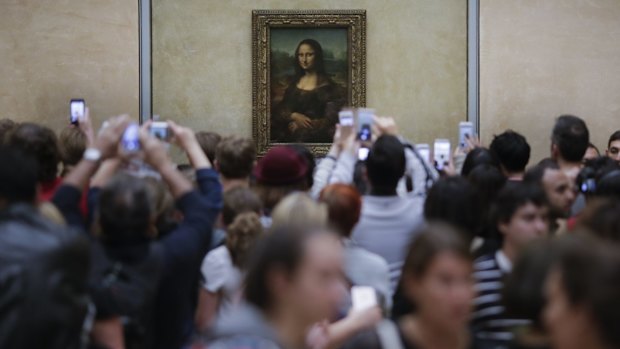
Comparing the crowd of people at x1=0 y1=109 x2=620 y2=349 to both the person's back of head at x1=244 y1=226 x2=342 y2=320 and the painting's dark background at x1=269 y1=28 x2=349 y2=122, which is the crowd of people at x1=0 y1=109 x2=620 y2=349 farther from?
the painting's dark background at x1=269 y1=28 x2=349 y2=122

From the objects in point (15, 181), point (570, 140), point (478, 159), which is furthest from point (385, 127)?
point (15, 181)

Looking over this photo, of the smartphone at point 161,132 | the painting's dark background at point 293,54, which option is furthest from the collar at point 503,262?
the painting's dark background at point 293,54

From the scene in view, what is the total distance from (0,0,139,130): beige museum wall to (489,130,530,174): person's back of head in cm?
788

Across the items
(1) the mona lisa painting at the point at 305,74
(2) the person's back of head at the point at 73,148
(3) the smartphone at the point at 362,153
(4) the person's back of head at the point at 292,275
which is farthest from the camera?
(1) the mona lisa painting at the point at 305,74

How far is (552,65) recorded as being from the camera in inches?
614

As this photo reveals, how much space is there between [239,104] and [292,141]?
92 centimetres

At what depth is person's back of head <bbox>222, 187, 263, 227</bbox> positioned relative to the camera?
624cm

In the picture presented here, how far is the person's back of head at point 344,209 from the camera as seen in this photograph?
580 centimetres

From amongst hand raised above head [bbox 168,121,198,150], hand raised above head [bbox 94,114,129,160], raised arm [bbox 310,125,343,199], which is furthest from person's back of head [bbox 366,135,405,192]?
hand raised above head [bbox 94,114,129,160]

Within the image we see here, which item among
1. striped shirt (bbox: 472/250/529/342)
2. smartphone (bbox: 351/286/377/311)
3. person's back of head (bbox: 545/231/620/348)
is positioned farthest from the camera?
smartphone (bbox: 351/286/377/311)

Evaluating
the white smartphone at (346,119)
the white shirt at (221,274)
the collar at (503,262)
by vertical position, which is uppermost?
the white smartphone at (346,119)

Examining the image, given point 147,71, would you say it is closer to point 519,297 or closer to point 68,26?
point 68,26

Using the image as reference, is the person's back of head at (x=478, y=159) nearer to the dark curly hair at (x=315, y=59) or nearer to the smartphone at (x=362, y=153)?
the smartphone at (x=362, y=153)

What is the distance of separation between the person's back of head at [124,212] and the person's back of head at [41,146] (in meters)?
1.71
